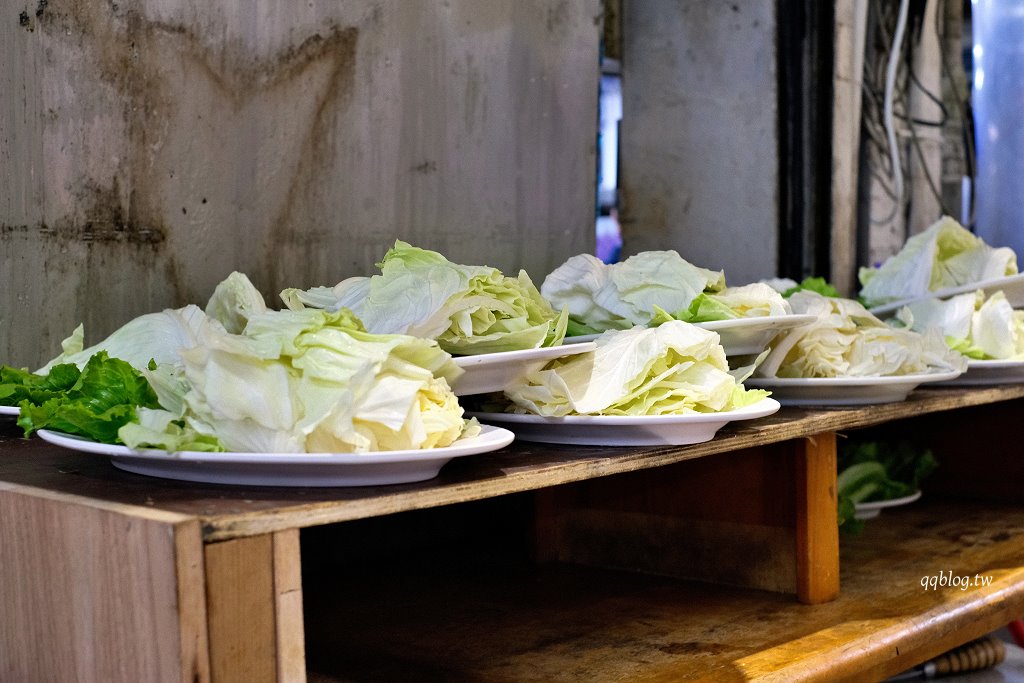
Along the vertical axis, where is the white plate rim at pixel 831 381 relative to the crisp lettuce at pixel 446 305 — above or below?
below

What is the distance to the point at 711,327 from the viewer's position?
1.72m

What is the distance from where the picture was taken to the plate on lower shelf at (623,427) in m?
1.47

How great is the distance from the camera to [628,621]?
177cm

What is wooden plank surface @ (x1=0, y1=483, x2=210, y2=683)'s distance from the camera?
101 cm

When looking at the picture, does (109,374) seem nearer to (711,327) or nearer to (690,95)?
(711,327)

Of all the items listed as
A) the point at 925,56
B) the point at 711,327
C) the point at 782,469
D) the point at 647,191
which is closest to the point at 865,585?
the point at 782,469

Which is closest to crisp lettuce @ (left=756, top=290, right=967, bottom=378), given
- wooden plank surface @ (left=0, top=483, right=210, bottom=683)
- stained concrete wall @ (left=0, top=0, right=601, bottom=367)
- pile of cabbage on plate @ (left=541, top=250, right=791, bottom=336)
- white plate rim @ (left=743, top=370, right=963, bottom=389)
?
white plate rim @ (left=743, top=370, right=963, bottom=389)

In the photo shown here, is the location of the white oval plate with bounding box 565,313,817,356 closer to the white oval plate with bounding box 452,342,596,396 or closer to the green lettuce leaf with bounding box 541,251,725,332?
the green lettuce leaf with bounding box 541,251,725,332

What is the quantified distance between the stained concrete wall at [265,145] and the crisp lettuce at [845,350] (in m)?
0.72

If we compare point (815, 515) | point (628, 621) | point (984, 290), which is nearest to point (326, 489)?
point (628, 621)

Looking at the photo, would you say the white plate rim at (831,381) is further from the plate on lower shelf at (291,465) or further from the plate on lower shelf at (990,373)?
the plate on lower shelf at (291,465)

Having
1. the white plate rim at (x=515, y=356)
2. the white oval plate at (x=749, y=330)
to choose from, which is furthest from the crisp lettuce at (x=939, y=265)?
the white plate rim at (x=515, y=356)

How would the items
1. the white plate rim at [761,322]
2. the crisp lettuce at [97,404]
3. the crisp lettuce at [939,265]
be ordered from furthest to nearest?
the crisp lettuce at [939,265] < the white plate rim at [761,322] < the crisp lettuce at [97,404]

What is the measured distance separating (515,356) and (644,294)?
436mm
